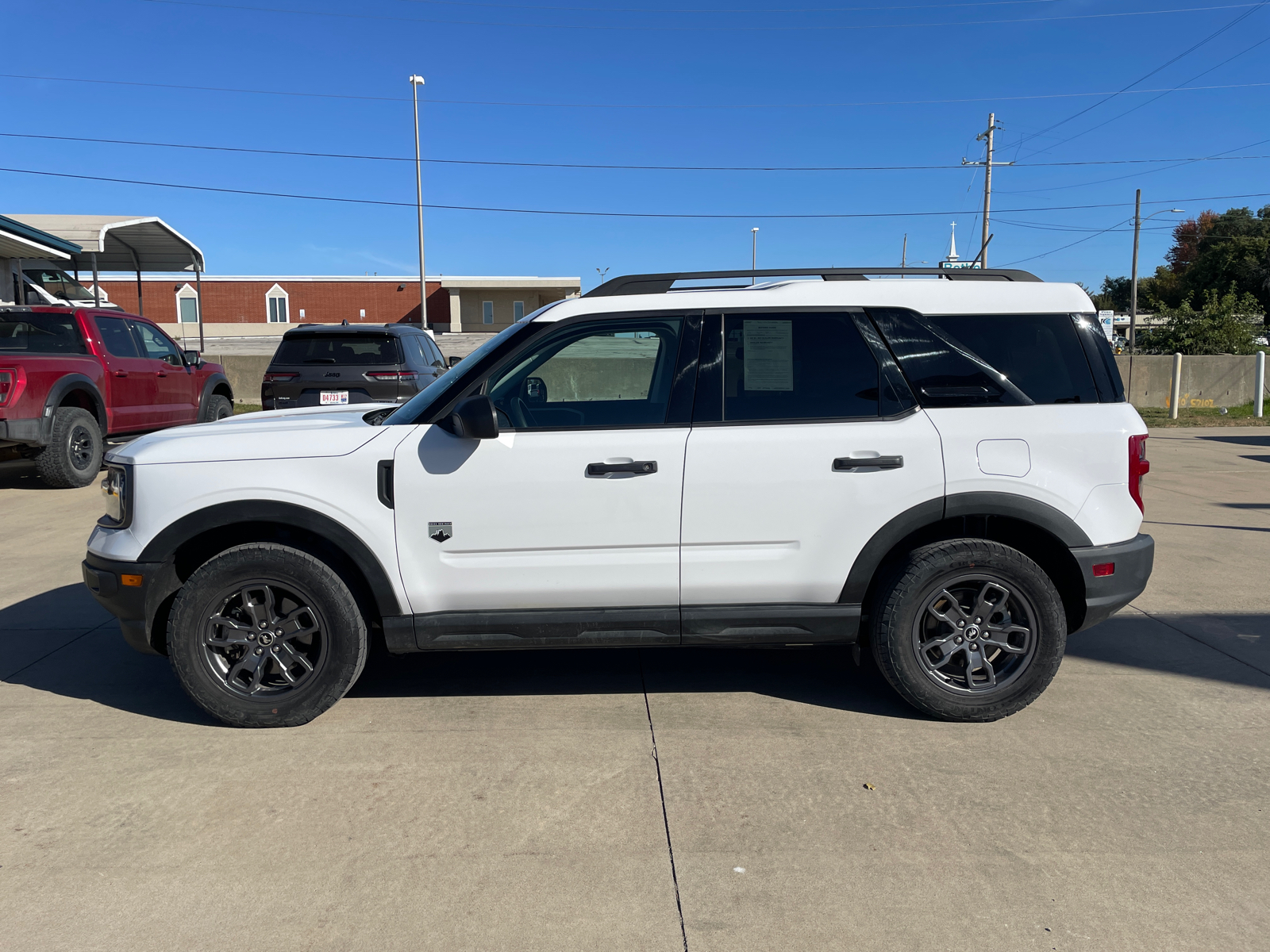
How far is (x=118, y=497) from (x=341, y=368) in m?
6.82

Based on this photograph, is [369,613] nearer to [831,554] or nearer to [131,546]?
[131,546]

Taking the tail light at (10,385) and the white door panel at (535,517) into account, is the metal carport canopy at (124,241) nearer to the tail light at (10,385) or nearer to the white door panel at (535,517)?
the tail light at (10,385)

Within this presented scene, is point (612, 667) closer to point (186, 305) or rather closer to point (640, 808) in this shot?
point (640, 808)

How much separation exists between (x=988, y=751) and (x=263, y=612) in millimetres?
2999

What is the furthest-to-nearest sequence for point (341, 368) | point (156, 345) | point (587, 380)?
1. point (156, 345)
2. point (341, 368)
3. point (587, 380)

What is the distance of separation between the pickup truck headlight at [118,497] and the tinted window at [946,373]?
3198 mm

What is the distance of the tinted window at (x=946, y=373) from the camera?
153 inches

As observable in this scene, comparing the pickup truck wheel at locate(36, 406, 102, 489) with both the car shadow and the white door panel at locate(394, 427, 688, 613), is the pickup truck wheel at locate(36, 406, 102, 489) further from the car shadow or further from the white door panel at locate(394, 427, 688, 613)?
the white door panel at locate(394, 427, 688, 613)

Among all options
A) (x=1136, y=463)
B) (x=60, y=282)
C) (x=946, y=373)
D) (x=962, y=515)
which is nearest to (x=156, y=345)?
(x=946, y=373)

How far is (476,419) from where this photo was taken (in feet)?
12.0

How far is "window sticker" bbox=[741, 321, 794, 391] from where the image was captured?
3918mm

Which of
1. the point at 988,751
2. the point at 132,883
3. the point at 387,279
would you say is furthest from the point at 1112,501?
the point at 387,279

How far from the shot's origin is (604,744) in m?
3.80

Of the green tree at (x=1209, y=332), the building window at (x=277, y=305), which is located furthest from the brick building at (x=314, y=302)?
the green tree at (x=1209, y=332)
